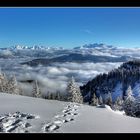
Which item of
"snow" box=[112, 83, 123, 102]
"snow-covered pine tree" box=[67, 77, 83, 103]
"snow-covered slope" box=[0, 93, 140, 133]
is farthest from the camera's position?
"snow" box=[112, 83, 123, 102]

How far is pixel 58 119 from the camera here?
7293 millimetres

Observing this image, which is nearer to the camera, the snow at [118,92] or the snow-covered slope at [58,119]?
the snow-covered slope at [58,119]

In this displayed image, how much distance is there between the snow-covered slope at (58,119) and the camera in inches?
258

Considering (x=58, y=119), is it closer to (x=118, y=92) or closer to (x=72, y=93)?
(x=72, y=93)

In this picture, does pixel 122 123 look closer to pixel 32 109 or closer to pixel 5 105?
pixel 32 109

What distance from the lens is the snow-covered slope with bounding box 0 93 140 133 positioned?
655cm

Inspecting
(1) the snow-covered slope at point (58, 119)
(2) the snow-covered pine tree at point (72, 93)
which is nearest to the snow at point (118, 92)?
(2) the snow-covered pine tree at point (72, 93)

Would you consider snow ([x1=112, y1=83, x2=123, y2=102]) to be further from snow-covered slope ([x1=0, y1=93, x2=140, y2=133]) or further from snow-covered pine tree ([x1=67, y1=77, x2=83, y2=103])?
snow-covered slope ([x1=0, y1=93, x2=140, y2=133])

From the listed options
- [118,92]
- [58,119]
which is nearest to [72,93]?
[58,119]

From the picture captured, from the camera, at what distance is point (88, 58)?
1141cm

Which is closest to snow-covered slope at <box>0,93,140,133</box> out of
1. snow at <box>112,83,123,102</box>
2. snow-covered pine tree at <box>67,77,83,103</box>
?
Result: snow-covered pine tree at <box>67,77,83,103</box>

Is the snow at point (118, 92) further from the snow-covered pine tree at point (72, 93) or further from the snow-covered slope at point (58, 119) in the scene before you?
the snow-covered slope at point (58, 119)
